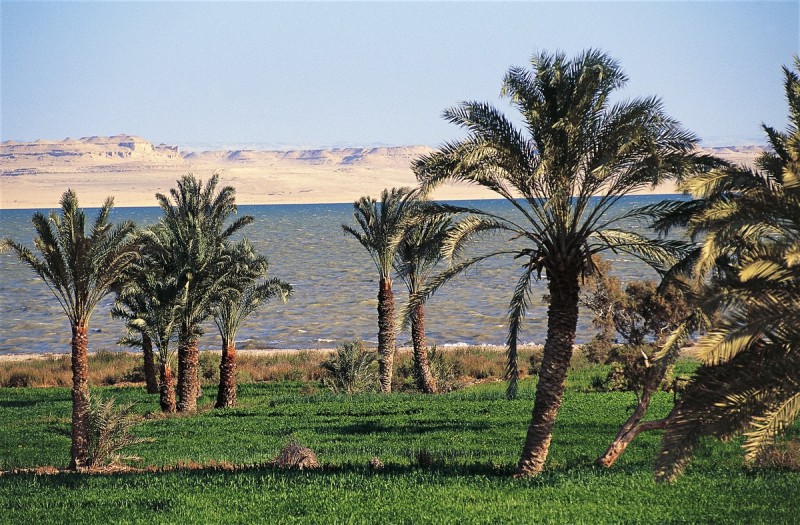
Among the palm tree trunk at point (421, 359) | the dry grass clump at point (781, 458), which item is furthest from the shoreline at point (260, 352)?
the dry grass clump at point (781, 458)

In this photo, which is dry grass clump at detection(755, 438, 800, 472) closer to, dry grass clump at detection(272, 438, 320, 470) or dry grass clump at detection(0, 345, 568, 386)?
dry grass clump at detection(272, 438, 320, 470)

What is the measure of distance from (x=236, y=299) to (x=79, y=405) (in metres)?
10.6

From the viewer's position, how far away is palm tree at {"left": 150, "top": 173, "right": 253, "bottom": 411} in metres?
26.7

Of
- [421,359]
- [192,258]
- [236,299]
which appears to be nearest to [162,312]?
[192,258]

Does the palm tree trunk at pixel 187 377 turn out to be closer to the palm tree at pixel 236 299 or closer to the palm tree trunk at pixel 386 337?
the palm tree at pixel 236 299

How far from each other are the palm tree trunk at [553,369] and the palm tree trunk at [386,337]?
15.8 metres

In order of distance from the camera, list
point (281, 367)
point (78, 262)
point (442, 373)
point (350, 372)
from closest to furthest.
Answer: point (78, 262), point (350, 372), point (442, 373), point (281, 367)

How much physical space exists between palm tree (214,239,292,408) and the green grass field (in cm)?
458

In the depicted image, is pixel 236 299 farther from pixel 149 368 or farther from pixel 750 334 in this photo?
pixel 750 334

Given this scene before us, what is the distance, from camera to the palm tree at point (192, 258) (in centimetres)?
2672

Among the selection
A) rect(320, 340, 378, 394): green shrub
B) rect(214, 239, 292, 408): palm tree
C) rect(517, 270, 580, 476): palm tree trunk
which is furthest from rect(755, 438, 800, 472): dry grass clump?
rect(320, 340, 378, 394): green shrub

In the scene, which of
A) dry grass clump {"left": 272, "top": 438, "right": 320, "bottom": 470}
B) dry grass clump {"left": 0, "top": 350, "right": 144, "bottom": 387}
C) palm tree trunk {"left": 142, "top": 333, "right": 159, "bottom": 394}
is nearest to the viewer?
dry grass clump {"left": 272, "top": 438, "right": 320, "bottom": 470}

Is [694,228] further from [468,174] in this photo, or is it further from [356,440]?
[356,440]

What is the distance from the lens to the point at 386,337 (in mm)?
30891
